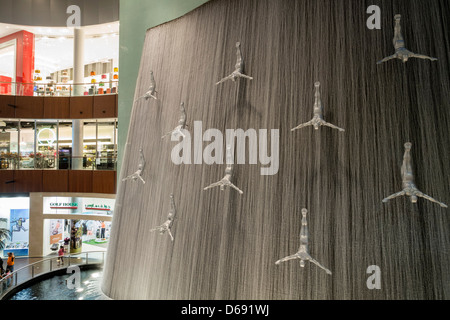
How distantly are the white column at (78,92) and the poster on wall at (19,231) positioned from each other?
11.0ft

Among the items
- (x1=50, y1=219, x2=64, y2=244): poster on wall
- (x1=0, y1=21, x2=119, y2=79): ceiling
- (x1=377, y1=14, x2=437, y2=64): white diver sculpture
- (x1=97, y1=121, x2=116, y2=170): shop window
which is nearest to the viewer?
(x1=377, y1=14, x2=437, y2=64): white diver sculpture

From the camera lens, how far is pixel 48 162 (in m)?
13.2

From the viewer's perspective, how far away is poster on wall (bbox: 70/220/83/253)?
A: 1421cm

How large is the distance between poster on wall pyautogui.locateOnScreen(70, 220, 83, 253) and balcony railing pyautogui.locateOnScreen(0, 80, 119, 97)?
5.84 m

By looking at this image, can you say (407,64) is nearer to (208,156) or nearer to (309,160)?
(309,160)

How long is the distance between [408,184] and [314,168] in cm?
72

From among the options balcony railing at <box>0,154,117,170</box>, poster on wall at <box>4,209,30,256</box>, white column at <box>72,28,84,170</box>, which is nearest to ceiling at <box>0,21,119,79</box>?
→ white column at <box>72,28,84,170</box>

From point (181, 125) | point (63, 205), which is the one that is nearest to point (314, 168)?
point (181, 125)

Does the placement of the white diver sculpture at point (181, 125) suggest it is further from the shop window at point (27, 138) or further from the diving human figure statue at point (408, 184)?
the shop window at point (27, 138)

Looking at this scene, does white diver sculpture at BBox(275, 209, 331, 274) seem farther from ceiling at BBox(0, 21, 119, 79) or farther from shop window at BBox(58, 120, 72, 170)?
ceiling at BBox(0, 21, 119, 79)

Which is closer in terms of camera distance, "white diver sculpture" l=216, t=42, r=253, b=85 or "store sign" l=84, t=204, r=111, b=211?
"white diver sculpture" l=216, t=42, r=253, b=85

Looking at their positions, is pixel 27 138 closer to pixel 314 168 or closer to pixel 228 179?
pixel 228 179

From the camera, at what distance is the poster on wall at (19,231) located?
13.9 metres

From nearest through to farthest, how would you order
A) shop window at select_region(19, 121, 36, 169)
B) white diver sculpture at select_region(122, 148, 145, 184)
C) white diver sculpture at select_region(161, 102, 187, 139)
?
white diver sculpture at select_region(161, 102, 187, 139), white diver sculpture at select_region(122, 148, 145, 184), shop window at select_region(19, 121, 36, 169)
